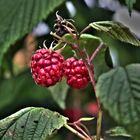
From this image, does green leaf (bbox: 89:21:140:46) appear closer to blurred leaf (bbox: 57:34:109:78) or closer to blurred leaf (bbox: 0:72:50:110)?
blurred leaf (bbox: 57:34:109:78)

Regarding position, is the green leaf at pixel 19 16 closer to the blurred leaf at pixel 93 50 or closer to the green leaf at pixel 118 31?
the blurred leaf at pixel 93 50

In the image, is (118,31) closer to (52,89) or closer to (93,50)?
(93,50)

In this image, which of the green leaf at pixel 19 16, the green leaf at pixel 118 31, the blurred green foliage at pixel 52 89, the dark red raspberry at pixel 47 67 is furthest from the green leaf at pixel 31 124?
the blurred green foliage at pixel 52 89

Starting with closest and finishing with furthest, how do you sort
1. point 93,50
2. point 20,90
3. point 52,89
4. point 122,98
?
point 122,98 < point 93,50 < point 52,89 < point 20,90

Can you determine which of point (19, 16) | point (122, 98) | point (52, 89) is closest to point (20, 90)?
point (52, 89)

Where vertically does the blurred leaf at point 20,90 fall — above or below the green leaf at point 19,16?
below
